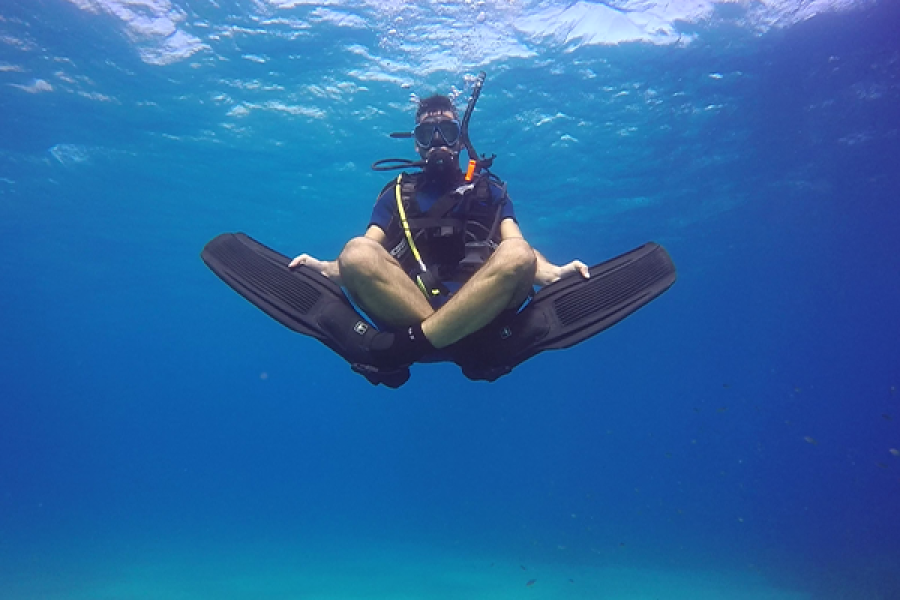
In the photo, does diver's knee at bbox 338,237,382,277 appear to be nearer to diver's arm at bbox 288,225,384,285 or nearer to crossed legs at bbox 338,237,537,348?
crossed legs at bbox 338,237,537,348

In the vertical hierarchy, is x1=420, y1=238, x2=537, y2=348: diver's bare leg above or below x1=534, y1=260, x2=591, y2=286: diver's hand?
below

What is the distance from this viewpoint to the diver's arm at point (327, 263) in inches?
193

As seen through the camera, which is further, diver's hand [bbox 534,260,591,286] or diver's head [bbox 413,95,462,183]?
diver's head [bbox 413,95,462,183]

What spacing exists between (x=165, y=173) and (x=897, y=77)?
24.9 meters

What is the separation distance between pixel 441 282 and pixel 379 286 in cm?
95

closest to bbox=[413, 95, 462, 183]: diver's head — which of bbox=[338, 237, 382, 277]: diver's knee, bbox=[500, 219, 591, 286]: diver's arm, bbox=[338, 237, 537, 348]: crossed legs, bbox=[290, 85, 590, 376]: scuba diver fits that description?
bbox=[290, 85, 590, 376]: scuba diver

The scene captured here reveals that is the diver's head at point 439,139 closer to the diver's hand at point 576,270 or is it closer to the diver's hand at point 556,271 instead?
the diver's hand at point 556,271

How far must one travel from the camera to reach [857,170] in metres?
22.0

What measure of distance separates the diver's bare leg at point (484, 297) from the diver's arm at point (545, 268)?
0.74 m

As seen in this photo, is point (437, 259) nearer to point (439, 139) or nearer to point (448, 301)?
point (448, 301)

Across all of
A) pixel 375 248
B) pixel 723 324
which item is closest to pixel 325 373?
pixel 723 324

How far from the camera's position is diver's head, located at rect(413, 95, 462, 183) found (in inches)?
197

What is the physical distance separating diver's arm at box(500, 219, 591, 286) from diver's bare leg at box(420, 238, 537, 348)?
2.43ft

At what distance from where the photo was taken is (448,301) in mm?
4152
